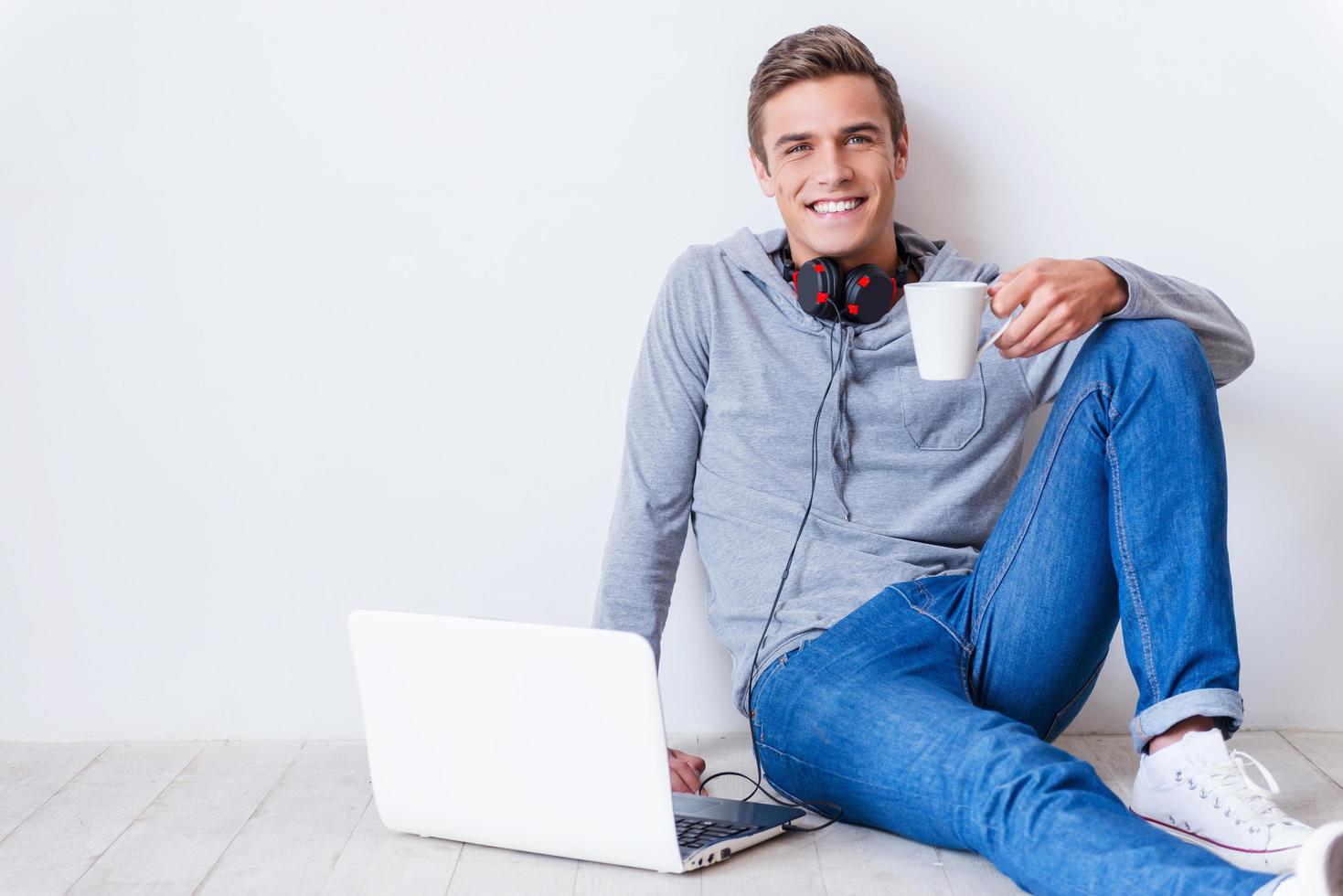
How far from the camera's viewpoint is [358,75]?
72.2 inches

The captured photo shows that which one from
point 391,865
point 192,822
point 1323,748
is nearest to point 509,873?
point 391,865

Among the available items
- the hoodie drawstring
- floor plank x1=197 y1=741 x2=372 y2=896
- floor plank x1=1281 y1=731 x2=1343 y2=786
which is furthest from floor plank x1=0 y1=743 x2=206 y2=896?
floor plank x1=1281 y1=731 x2=1343 y2=786

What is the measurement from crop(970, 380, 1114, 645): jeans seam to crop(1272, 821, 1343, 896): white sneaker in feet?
1.66

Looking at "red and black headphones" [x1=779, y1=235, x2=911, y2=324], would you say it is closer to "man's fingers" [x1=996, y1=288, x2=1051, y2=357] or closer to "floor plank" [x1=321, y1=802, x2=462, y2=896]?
"man's fingers" [x1=996, y1=288, x2=1051, y2=357]

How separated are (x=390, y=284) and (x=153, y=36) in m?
0.48

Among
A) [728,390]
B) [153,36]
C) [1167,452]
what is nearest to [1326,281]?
[1167,452]

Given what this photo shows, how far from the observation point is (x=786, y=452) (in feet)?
5.53

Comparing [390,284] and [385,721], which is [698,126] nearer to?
[390,284]

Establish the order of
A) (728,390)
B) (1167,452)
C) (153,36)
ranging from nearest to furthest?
(1167,452)
(728,390)
(153,36)

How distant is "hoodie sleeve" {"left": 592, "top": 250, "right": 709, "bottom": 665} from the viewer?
5.45 feet

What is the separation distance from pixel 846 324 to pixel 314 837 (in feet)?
3.00

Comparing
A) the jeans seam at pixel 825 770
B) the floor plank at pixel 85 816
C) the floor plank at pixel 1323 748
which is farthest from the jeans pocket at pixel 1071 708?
the floor plank at pixel 85 816

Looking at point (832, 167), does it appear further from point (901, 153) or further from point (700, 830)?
point (700, 830)

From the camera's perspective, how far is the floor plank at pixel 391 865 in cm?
135
